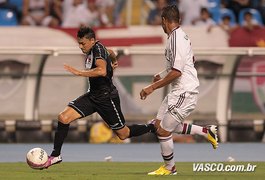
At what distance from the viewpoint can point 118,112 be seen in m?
14.6

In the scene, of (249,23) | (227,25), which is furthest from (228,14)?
(249,23)

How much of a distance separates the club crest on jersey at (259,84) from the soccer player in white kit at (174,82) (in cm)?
915

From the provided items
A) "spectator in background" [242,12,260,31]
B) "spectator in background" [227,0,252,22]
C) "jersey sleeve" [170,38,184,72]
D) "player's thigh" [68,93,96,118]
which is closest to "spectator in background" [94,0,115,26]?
"spectator in background" [227,0,252,22]

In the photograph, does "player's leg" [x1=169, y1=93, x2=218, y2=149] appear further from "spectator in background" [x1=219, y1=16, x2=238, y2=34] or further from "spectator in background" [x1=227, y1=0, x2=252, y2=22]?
"spectator in background" [x1=227, y1=0, x2=252, y2=22]

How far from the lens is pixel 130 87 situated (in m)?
22.3

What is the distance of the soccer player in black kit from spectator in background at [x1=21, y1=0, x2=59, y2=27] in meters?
9.83

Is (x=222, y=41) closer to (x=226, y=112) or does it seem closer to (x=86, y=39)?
(x=226, y=112)

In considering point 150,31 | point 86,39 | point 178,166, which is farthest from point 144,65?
point 86,39

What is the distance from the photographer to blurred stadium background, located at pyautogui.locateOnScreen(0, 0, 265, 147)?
22.1 meters

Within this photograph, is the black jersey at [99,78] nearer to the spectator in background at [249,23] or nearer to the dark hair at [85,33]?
the dark hair at [85,33]

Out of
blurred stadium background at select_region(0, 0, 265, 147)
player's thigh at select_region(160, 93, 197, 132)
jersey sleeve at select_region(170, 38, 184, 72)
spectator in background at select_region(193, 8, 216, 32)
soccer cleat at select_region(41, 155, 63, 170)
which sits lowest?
blurred stadium background at select_region(0, 0, 265, 147)

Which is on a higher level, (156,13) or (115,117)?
(115,117)

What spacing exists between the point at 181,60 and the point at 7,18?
1218 cm

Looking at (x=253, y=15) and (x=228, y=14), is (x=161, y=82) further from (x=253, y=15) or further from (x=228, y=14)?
(x=253, y=15)
